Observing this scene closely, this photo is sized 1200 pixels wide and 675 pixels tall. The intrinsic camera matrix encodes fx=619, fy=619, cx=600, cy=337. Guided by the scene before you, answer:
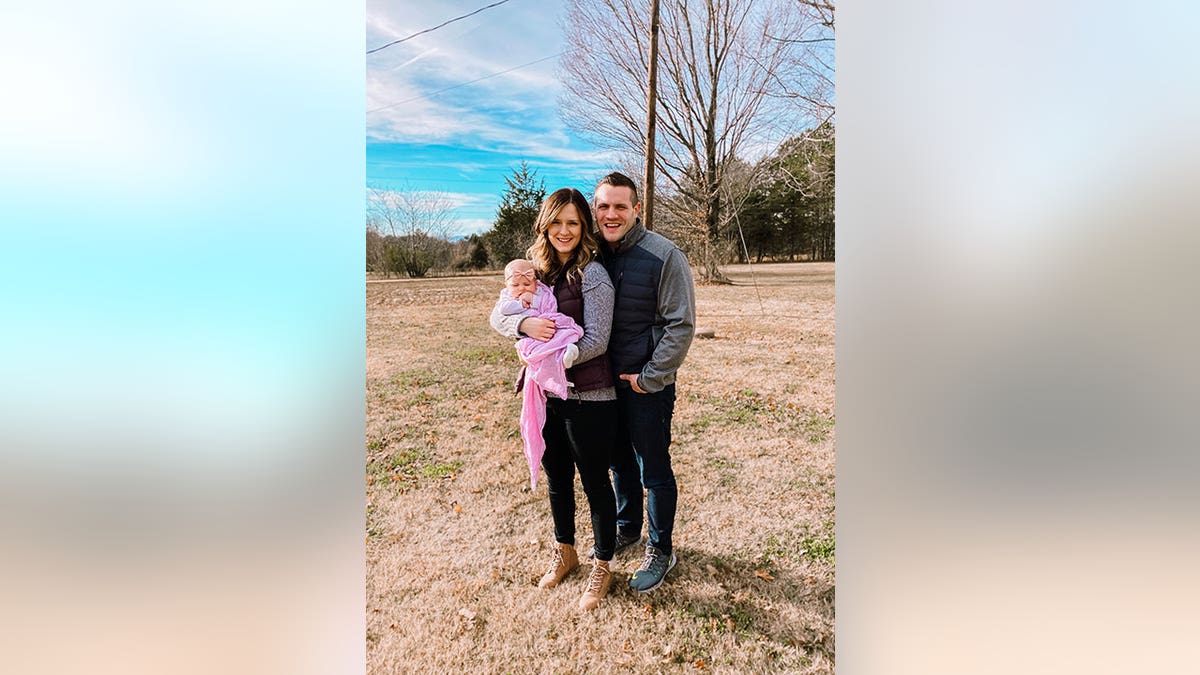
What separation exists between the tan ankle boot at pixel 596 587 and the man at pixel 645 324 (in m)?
0.11

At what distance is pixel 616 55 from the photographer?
3051mm

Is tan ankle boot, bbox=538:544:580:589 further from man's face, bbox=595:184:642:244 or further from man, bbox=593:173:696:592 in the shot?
man's face, bbox=595:184:642:244

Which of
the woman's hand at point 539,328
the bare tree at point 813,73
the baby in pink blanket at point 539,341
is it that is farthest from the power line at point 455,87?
the woman's hand at point 539,328

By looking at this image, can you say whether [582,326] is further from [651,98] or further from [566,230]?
[651,98]

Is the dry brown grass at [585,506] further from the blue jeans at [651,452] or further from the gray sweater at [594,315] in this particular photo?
the gray sweater at [594,315]

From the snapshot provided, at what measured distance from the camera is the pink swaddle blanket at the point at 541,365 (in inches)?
76.6

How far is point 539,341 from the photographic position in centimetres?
195
